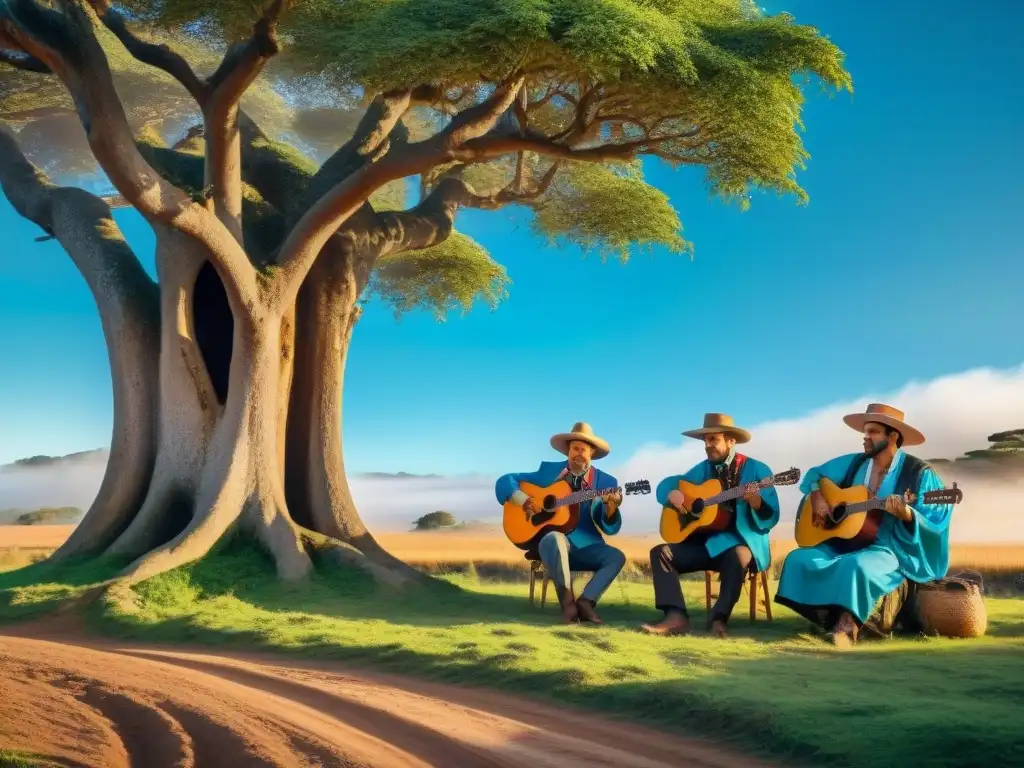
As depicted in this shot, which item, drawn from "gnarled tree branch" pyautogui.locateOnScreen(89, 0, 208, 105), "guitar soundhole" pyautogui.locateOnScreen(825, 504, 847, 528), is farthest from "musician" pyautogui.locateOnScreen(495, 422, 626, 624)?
"gnarled tree branch" pyautogui.locateOnScreen(89, 0, 208, 105)

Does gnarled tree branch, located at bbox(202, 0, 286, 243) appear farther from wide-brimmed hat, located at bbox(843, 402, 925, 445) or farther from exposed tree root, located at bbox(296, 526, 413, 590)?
wide-brimmed hat, located at bbox(843, 402, 925, 445)

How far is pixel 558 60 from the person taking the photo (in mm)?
11180

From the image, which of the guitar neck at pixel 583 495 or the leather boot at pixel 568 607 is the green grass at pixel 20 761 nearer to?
the leather boot at pixel 568 607

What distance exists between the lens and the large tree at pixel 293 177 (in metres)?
10.9

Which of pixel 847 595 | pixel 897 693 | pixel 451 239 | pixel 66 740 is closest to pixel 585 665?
pixel 897 693

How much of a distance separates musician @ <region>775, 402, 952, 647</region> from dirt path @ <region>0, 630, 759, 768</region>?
3.18 meters

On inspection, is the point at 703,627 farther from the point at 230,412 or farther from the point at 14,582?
the point at 14,582

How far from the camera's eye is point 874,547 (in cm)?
869

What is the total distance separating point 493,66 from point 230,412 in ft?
16.0

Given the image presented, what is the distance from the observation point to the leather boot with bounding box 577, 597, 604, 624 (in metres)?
9.25

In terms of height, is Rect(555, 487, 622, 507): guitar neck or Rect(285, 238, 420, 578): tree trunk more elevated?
Rect(285, 238, 420, 578): tree trunk

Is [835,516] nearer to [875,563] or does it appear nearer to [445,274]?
[875,563]

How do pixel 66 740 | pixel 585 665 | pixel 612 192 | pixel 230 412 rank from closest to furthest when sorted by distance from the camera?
pixel 66 740 → pixel 585 665 → pixel 230 412 → pixel 612 192

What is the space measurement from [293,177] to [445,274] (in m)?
4.48
